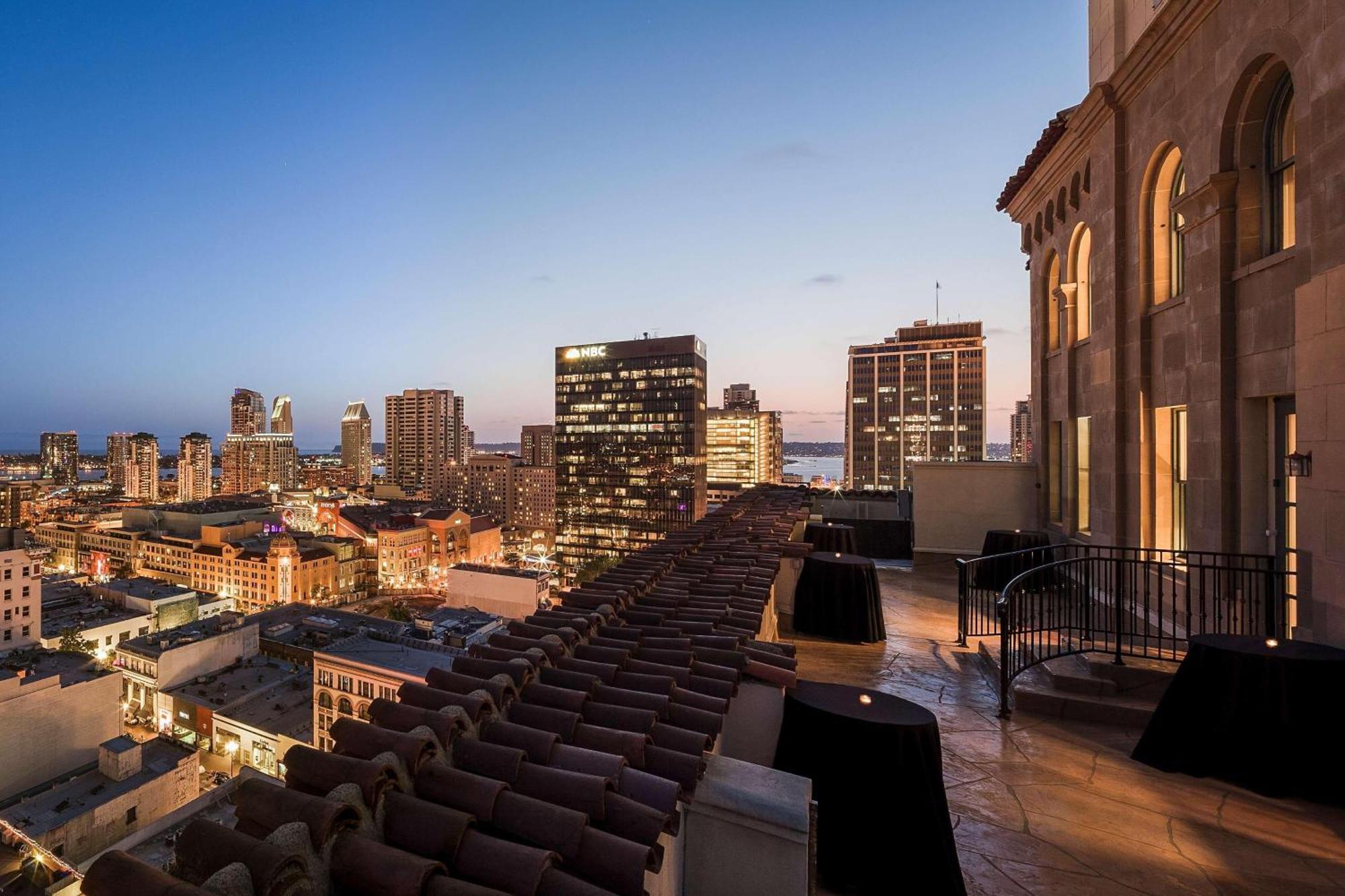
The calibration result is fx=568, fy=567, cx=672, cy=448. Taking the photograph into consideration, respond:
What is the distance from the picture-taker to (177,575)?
8219cm

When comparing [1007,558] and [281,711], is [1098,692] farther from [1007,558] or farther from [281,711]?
[281,711]

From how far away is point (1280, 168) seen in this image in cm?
633

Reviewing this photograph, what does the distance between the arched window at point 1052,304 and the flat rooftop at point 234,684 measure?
41.2 metres

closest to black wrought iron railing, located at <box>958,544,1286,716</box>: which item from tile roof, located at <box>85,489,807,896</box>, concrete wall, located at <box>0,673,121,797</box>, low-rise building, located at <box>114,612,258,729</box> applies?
tile roof, located at <box>85,489,807,896</box>

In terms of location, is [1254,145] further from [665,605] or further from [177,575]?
[177,575]

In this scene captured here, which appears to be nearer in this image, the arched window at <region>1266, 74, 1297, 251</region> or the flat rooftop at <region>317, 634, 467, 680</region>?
the arched window at <region>1266, 74, 1297, 251</region>

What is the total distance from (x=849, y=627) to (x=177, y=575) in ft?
348

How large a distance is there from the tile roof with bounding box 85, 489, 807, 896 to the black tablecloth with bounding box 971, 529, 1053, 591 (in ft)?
23.8

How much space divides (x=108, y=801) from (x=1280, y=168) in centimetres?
3566

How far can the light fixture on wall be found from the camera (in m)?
5.30

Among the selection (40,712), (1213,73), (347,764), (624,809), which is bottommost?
(40,712)

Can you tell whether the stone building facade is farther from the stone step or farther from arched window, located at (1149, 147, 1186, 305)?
the stone step

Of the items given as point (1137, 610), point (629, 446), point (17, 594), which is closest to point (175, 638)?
point (17, 594)

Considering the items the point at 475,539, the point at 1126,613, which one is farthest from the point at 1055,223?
the point at 475,539
